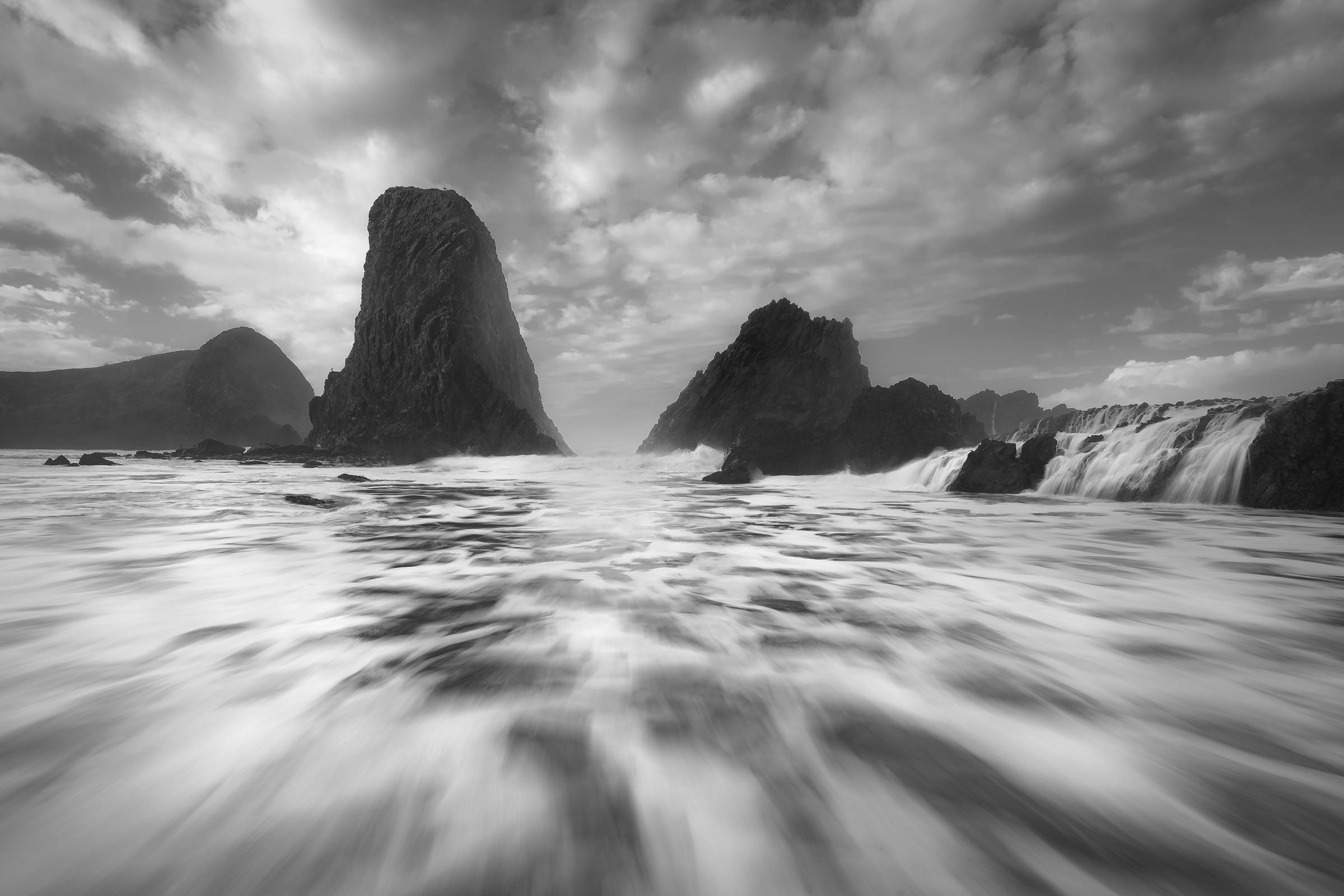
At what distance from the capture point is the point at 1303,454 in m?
8.72

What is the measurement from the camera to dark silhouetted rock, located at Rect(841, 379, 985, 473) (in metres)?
20.8

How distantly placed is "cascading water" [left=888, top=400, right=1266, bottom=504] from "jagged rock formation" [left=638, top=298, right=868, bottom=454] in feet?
72.8

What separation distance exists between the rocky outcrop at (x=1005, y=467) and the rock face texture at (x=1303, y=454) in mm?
4471

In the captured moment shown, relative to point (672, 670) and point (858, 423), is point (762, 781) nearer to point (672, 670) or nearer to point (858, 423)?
point (672, 670)

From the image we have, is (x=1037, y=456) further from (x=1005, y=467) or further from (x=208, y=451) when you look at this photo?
(x=208, y=451)

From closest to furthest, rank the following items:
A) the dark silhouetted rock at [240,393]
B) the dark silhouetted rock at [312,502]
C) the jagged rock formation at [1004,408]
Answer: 1. the dark silhouetted rock at [312,502]
2. the jagged rock formation at [1004,408]
3. the dark silhouetted rock at [240,393]

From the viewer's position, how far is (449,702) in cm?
196

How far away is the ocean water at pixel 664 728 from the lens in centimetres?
117

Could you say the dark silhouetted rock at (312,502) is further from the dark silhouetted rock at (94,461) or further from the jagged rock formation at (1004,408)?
the jagged rock formation at (1004,408)

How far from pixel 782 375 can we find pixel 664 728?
38.2 metres

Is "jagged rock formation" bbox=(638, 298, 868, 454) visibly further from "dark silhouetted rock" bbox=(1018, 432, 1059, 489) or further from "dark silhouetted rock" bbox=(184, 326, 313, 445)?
"dark silhouetted rock" bbox=(184, 326, 313, 445)

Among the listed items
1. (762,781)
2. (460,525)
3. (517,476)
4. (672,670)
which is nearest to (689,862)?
(762,781)

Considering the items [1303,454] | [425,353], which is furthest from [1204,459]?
[425,353]

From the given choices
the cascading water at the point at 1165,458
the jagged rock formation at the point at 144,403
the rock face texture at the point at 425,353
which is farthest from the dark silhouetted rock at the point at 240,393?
the cascading water at the point at 1165,458
